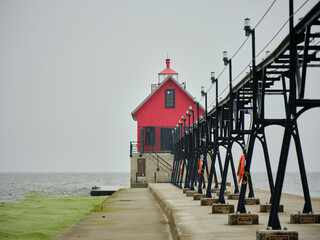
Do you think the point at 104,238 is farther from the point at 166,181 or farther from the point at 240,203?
the point at 166,181

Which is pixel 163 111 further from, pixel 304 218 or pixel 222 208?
pixel 304 218

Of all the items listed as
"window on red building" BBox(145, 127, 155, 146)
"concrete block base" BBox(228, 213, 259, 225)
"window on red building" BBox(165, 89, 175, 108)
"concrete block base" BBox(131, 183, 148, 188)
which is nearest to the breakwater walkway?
"concrete block base" BBox(228, 213, 259, 225)

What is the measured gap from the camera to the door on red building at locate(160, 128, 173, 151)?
49781mm

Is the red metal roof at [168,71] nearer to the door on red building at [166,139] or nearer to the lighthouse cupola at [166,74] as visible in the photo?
the lighthouse cupola at [166,74]

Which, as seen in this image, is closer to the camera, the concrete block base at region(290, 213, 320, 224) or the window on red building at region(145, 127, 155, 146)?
the concrete block base at region(290, 213, 320, 224)

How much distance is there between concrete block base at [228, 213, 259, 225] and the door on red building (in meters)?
37.5

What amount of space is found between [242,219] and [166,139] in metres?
37.9

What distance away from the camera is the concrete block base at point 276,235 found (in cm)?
885

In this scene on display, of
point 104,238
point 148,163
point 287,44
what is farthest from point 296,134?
point 148,163

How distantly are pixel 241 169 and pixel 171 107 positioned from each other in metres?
36.8

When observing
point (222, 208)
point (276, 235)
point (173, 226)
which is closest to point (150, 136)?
point (222, 208)

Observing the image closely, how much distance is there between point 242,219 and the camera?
39.9 feet

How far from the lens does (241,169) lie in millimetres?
13703

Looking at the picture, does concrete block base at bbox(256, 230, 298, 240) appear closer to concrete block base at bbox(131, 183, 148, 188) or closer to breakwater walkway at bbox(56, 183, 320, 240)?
breakwater walkway at bbox(56, 183, 320, 240)
